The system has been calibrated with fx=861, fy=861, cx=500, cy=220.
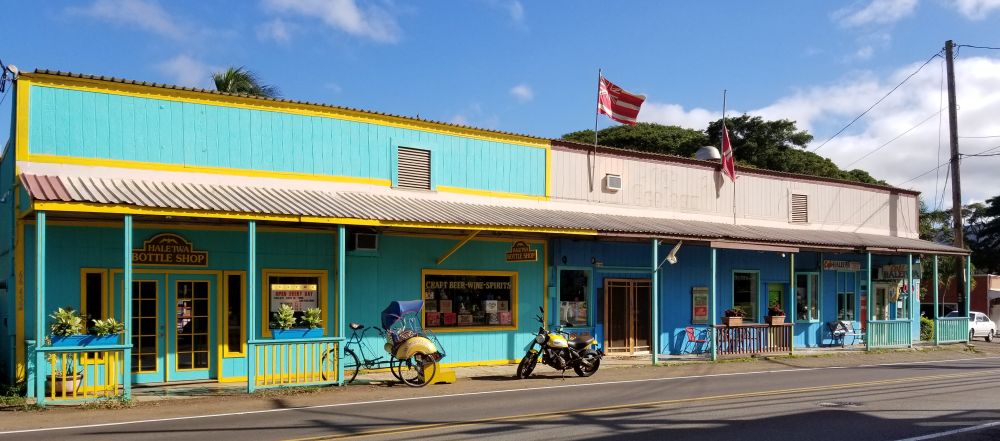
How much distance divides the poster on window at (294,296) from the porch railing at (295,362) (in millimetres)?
1096

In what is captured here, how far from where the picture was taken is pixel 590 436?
9.84 metres

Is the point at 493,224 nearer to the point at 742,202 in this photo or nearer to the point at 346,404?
the point at 346,404

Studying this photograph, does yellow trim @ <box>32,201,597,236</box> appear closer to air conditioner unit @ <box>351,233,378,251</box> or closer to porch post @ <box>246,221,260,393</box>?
porch post @ <box>246,221,260,393</box>

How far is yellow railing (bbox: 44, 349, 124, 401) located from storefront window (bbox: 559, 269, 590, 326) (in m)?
10.4

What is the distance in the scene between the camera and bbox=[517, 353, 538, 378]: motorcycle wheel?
16875mm

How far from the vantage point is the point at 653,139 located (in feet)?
181

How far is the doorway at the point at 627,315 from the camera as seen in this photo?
21609mm

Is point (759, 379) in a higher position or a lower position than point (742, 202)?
lower

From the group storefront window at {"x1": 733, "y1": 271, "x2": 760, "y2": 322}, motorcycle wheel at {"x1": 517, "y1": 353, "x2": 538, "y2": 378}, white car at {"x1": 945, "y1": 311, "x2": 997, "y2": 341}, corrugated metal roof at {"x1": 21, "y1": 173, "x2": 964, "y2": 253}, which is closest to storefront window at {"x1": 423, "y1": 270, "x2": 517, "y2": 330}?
corrugated metal roof at {"x1": 21, "y1": 173, "x2": 964, "y2": 253}

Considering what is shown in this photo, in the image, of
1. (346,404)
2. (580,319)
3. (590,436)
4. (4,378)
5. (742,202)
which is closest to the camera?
(590,436)

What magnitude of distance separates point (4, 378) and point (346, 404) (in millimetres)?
6062

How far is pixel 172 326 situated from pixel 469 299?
639 centimetres

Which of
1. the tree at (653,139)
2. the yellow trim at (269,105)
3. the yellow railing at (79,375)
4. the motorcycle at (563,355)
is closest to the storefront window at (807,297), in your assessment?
the yellow trim at (269,105)

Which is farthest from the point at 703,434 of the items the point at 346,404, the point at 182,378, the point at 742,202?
the point at 742,202
